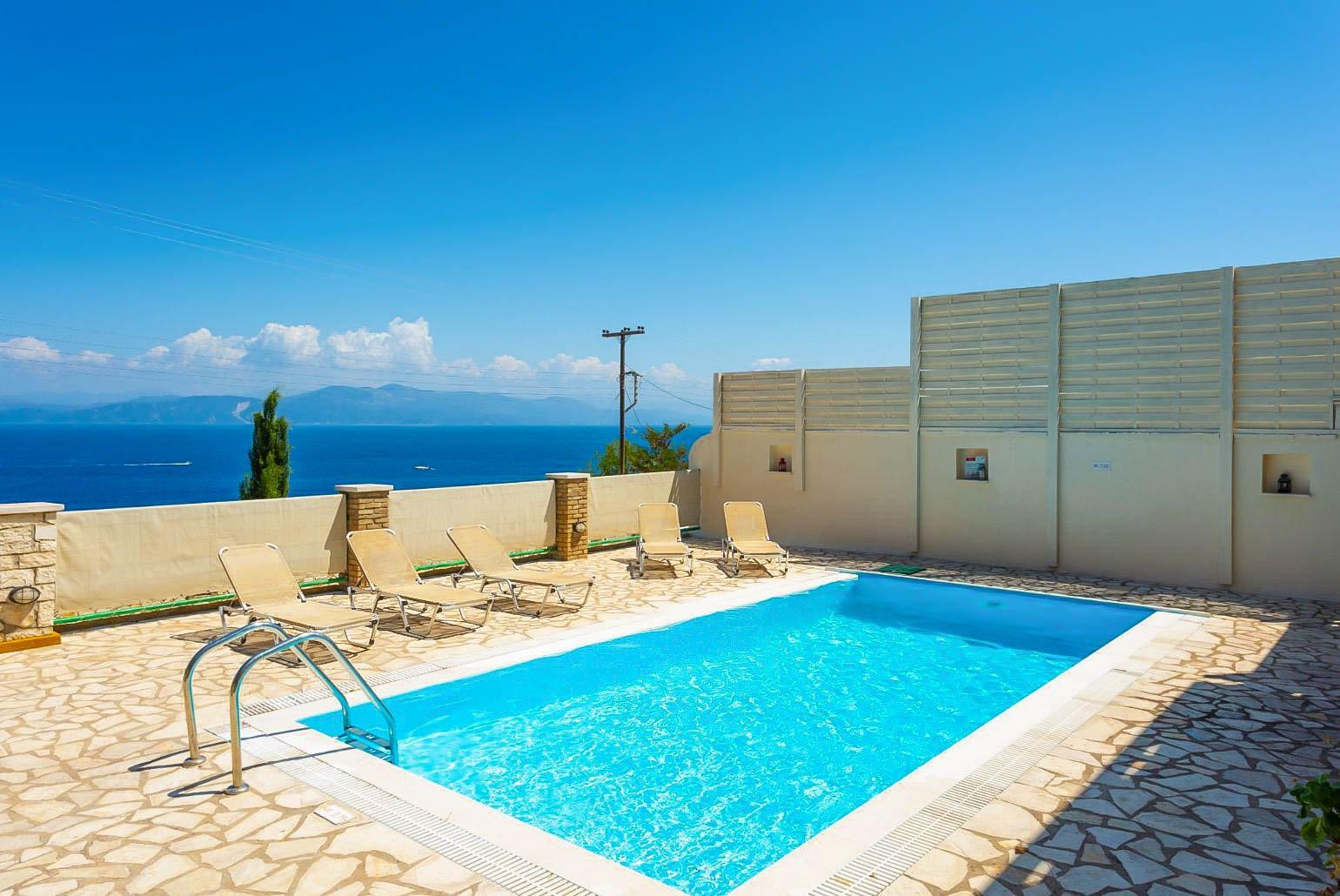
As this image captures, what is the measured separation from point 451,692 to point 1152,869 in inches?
191

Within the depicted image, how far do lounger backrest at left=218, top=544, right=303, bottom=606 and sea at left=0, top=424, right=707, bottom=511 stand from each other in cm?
4960

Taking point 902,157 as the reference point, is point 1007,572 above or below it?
below

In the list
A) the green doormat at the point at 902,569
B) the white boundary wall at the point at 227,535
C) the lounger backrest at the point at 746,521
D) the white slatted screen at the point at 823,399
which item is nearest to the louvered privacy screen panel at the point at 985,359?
the white slatted screen at the point at 823,399

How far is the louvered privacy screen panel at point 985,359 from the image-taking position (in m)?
12.2

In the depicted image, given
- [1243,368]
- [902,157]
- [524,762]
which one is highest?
[902,157]

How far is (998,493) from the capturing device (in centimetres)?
1258

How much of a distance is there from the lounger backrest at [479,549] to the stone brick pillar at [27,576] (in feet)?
12.7

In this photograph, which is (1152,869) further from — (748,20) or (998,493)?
(748,20)

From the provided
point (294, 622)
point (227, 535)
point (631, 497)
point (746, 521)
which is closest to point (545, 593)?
point (294, 622)

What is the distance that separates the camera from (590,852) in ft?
13.4

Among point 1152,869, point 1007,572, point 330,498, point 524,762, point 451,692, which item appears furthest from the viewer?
point 1007,572

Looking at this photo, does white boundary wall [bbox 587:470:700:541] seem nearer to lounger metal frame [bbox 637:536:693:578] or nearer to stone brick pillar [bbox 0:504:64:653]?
lounger metal frame [bbox 637:536:693:578]

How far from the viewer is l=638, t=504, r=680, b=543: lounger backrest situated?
12.4 m

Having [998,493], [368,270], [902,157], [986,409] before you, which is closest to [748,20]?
[902,157]
